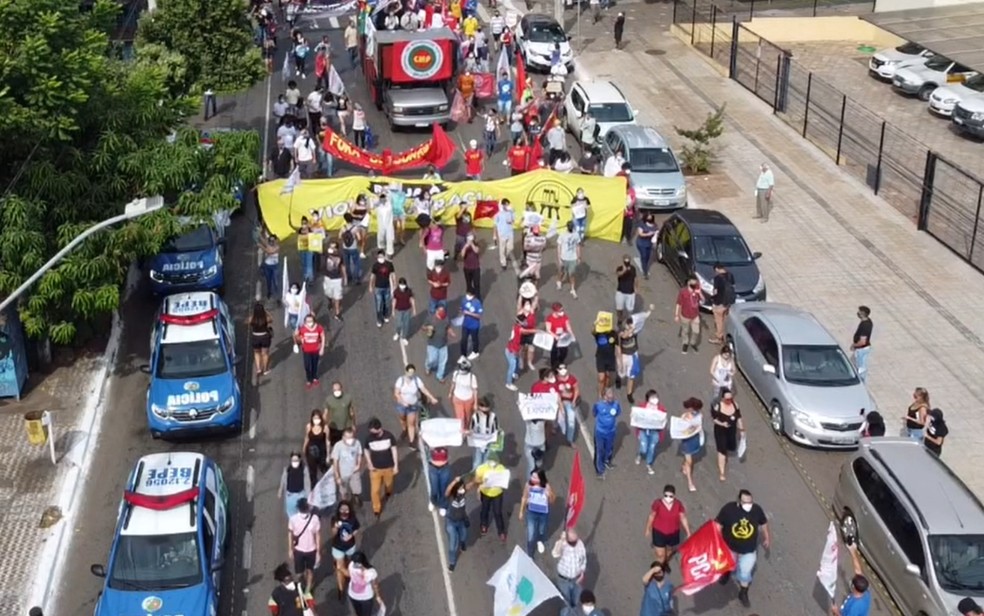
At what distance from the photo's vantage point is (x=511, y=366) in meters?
23.1

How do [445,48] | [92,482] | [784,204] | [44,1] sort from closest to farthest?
→ [92,482], [44,1], [784,204], [445,48]

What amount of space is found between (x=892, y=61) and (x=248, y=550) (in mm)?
34115

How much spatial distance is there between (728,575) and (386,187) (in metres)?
14.0

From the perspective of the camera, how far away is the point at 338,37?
4975cm

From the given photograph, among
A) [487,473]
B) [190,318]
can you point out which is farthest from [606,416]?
[190,318]

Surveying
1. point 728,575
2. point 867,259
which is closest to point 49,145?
point 728,575

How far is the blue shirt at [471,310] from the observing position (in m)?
23.2

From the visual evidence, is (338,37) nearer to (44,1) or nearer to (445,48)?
(445,48)

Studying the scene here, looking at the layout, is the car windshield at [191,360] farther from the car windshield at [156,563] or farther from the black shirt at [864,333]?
the black shirt at [864,333]

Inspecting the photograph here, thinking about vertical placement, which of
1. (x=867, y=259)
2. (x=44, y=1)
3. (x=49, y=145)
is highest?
(x=44, y=1)

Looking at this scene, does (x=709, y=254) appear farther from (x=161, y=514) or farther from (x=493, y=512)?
(x=161, y=514)

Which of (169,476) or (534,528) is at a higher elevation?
(169,476)

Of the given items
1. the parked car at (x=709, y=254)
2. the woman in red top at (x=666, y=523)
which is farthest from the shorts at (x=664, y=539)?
the parked car at (x=709, y=254)

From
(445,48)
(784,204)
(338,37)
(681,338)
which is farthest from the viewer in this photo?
(338,37)
